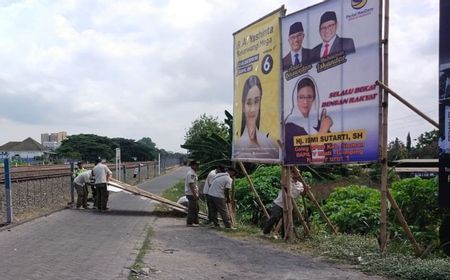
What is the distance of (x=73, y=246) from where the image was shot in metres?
10.2

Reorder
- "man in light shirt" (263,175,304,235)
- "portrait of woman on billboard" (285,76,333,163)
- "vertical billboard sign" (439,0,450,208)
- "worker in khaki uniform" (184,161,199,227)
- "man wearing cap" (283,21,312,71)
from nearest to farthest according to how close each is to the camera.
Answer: "vertical billboard sign" (439,0,450,208)
"portrait of woman on billboard" (285,76,333,163)
"man wearing cap" (283,21,312,71)
"man in light shirt" (263,175,304,235)
"worker in khaki uniform" (184,161,199,227)

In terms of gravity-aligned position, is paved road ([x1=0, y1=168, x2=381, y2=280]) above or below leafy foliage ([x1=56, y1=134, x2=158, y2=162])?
above

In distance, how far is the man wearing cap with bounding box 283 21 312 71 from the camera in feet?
35.9

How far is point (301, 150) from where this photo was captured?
36.4 ft

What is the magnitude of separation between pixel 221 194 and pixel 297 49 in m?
4.77

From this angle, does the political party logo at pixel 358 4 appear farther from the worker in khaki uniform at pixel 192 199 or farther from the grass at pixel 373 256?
the worker in khaki uniform at pixel 192 199

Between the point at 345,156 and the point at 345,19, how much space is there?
2.41m

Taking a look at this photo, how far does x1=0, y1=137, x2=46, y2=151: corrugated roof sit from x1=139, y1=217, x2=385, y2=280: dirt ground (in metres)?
129

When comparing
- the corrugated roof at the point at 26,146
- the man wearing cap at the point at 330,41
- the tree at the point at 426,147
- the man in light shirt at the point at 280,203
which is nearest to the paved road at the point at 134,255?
the man in light shirt at the point at 280,203

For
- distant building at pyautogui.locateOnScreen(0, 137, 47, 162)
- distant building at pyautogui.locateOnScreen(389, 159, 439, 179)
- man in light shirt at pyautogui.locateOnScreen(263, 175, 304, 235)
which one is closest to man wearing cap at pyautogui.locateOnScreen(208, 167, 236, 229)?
man in light shirt at pyautogui.locateOnScreen(263, 175, 304, 235)

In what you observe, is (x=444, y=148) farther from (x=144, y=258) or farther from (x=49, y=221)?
(x=49, y=221)

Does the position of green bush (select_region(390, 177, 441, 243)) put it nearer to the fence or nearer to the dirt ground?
the dirt ground

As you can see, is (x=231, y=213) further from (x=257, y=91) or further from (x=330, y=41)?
(x=330, y=41)

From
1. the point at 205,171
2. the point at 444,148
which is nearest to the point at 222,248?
the point at 444,148
